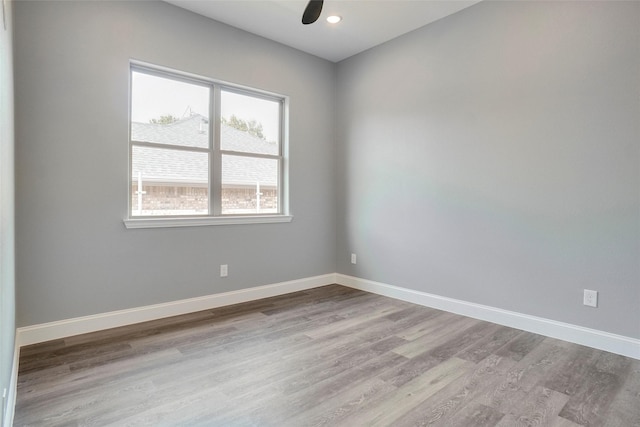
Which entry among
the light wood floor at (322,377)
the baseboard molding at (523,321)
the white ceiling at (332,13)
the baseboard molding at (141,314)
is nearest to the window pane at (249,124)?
the white ceiling at (332,13)

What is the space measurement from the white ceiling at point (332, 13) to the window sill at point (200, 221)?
1993 mm

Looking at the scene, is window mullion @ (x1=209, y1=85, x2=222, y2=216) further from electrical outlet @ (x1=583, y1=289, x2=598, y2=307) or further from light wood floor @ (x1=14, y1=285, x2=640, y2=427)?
electrical outlet @ (x1=583, y1=289, x2=598, y2=307)

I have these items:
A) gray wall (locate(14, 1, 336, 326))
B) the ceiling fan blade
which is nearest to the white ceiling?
gray wall (locate(14, 1, 336, 326))

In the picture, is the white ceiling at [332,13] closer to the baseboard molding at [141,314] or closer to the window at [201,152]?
the window at [201,152]

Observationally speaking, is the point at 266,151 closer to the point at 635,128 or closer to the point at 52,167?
the point at 52,167

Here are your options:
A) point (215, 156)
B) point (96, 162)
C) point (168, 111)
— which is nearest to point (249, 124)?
point (215, 156)

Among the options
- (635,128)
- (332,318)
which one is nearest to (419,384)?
(332,318)

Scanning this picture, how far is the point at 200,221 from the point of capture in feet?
11.2

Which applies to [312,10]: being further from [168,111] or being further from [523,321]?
[523,321]

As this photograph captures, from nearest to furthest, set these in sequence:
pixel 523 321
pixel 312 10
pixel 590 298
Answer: pixel 312 10, pixel 590 298, pixel 523 321

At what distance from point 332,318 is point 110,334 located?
73.3 inches

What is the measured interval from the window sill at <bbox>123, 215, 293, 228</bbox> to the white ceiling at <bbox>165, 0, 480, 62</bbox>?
199 centimetres

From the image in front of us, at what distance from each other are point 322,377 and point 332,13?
3.17 metres

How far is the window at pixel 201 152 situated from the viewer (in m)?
3.14
